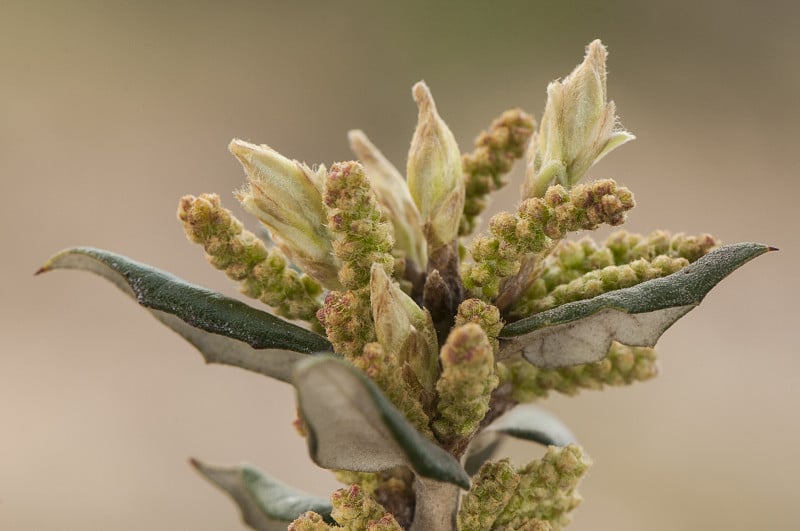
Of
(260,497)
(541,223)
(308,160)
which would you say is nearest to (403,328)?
(541,223)

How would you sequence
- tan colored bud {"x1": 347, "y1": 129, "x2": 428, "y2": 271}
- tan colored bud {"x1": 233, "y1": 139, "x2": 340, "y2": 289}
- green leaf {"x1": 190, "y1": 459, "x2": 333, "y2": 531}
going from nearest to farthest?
tan colored bud {"x1": 233, "y1": 139, "x2": 340, "y2": 289}
tan colored bud {"x1": 347, "y1": 129, "x2": 428, "y2": 271}
green leaf {"x1": 190, "y1": 459, "x2": 333, "y2": 531}

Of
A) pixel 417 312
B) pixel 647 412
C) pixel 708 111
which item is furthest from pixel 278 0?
pixel 417 312

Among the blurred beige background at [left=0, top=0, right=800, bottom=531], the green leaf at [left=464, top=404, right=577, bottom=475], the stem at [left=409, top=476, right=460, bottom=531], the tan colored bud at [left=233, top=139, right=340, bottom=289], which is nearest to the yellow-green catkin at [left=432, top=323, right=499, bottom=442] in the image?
the stem at [left=409, top=476, right=460, bottom=531]

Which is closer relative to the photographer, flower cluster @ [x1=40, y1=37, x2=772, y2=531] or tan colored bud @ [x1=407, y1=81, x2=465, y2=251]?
flower cluster @ [x1=40, y1=37, x2=772, y2=531]

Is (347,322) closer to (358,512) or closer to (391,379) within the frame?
(391,379)

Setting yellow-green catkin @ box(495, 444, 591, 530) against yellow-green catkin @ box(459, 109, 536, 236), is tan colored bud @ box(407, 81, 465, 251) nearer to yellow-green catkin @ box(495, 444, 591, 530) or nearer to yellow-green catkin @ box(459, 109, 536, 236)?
yellow-green catkin @ box(459, 109, 536, 236)

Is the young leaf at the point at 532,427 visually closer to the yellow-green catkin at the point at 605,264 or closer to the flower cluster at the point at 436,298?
the flower cluster at the point at 436,298

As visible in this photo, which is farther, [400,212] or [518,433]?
[518,433]

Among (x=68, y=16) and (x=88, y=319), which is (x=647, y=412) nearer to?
(x=88, y=319)
